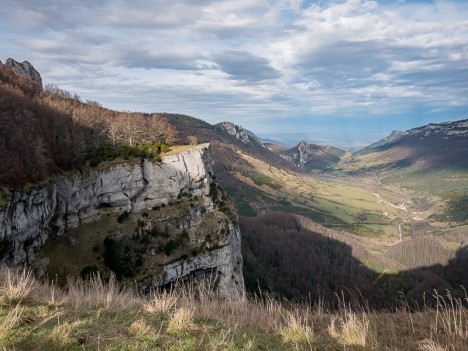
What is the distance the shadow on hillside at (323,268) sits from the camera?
107 m

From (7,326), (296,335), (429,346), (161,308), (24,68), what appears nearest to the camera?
(7,326)

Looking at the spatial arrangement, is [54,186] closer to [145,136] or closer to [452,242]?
[145,136]

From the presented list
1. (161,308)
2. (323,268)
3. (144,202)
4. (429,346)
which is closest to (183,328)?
(161,308)

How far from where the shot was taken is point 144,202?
52219 millimetres

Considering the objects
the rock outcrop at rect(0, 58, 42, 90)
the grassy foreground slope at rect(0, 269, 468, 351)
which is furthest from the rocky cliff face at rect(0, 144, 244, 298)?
the rock outcrop at rect(0, 58, 42, 90)

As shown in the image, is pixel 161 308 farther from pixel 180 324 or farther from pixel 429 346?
pixel 429 346

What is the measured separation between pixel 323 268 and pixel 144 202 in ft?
312

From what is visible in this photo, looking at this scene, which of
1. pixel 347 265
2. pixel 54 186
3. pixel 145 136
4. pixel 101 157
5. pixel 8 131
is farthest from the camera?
pixel 347 265

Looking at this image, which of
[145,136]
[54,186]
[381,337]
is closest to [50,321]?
[381,337]

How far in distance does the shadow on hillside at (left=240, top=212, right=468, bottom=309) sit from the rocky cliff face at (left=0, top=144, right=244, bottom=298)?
4216cm

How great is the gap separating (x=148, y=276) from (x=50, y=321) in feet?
128

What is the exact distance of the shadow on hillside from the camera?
351 ft

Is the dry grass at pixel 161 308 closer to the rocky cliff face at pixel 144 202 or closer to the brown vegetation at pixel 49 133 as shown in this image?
the rocky cliff face at pixel 144 202

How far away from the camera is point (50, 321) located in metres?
6.79
